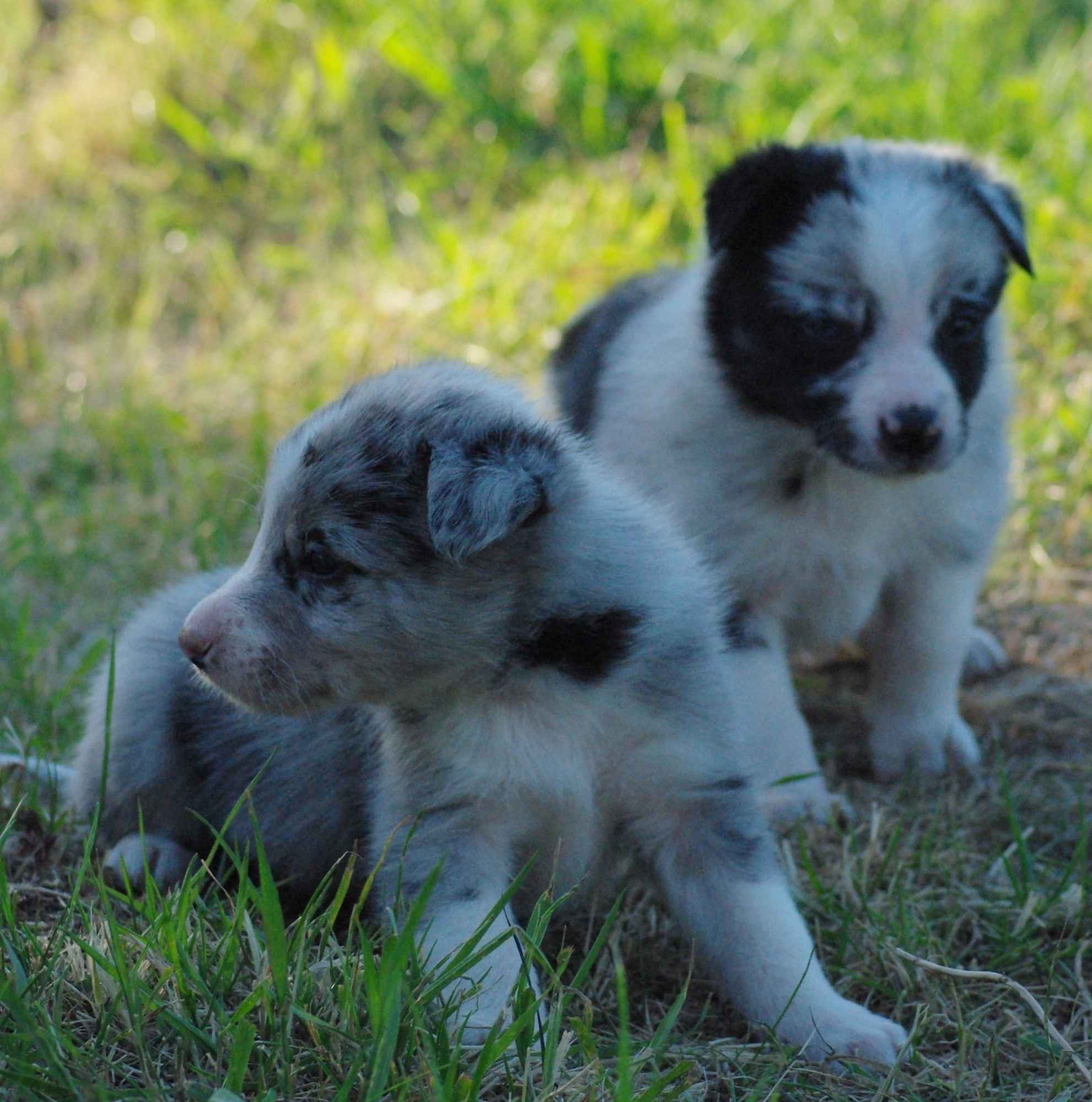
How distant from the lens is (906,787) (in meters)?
4.13

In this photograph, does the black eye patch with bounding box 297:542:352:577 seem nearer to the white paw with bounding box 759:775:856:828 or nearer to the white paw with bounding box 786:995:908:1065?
the white paw with bounding box 786:995:908:1065

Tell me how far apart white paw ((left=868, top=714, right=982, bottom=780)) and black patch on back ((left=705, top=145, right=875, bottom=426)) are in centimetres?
94

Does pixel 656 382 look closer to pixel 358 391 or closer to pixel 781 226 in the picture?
pixel 781 226

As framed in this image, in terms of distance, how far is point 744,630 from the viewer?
13.6ft

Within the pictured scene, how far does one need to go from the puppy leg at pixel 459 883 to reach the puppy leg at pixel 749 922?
0.33 metres

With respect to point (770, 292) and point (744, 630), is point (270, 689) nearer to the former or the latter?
point (744, 630)

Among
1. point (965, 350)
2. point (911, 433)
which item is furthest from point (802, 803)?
point (965, 350)

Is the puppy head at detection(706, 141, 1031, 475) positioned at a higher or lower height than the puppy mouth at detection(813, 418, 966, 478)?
higher

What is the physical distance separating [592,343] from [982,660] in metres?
1.61

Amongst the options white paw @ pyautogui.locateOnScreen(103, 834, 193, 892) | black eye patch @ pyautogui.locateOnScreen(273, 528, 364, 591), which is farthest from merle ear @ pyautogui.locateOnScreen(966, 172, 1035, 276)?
white paw @ pyautogui.locateOnScreen(103, 834, 193, 892)

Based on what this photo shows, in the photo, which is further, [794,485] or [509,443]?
[794,485]

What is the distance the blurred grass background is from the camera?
6.08 metres

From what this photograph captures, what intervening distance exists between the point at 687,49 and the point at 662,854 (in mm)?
5390

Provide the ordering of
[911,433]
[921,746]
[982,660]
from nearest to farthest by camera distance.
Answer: [911,433], [921,746], [982,660]
